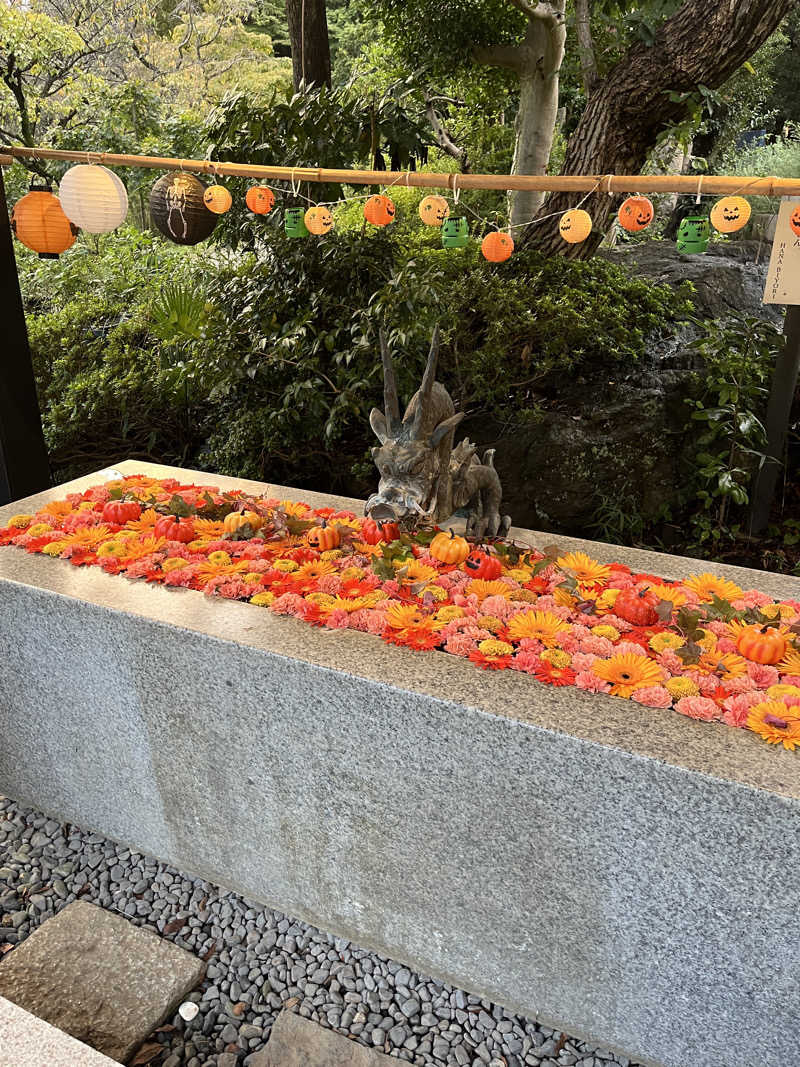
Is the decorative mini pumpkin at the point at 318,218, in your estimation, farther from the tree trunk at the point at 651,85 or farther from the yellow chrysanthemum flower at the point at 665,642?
the tree trunk at the point at 651,85

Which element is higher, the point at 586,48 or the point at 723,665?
the point at 586,48

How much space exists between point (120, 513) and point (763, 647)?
229cm

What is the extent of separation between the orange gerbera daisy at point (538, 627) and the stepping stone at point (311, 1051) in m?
1.19

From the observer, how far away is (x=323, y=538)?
2.69 m

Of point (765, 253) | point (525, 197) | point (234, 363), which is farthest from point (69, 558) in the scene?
point (765, 253)

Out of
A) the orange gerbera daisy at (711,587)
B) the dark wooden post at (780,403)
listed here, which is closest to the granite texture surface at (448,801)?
the orange gerbera daisy at (711,587)

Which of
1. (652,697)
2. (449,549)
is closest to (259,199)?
(449,549)

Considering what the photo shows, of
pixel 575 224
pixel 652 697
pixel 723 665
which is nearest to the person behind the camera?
pixel 652 697

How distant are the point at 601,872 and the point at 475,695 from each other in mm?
497

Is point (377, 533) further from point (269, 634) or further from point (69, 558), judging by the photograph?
point (69, 558)

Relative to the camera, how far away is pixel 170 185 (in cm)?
301

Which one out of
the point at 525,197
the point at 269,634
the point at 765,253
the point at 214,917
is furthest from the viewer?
the point at 765,253

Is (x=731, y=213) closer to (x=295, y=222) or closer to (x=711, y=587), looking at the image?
(x=711, y=587)

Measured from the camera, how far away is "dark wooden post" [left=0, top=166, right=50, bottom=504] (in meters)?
3.88
